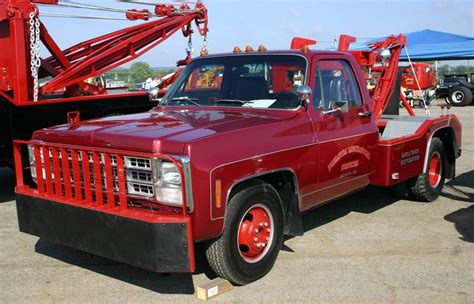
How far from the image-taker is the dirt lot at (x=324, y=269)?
4184 millimetres

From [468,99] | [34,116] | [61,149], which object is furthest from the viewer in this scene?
[468,99]

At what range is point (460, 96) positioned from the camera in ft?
84.4

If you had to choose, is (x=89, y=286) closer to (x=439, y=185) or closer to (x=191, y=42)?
(x=439, y=185)

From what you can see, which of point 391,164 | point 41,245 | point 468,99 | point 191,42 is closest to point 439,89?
point 468,99

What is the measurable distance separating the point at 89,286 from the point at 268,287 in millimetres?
1436

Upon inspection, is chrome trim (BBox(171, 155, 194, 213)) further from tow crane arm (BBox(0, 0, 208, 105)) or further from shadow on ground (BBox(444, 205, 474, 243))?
tow crane arm (BBox(0, 0, 208, 105))

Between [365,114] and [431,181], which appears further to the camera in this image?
[431,181]

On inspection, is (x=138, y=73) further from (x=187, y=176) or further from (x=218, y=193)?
(x=187, y=176)

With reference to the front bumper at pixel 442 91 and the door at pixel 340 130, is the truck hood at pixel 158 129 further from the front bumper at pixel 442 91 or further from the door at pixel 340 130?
the front bumper at pixel 442 91

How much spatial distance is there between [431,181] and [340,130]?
2564mm

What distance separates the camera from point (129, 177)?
13.1 feet

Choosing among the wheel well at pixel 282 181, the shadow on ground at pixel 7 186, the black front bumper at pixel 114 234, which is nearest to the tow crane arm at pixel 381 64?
the wheel well at pixel 282 181

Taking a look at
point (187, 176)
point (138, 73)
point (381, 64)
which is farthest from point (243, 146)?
point (138, 73)

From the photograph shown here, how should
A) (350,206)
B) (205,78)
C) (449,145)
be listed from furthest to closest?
(449,145)
(350,206)
(205,78)
